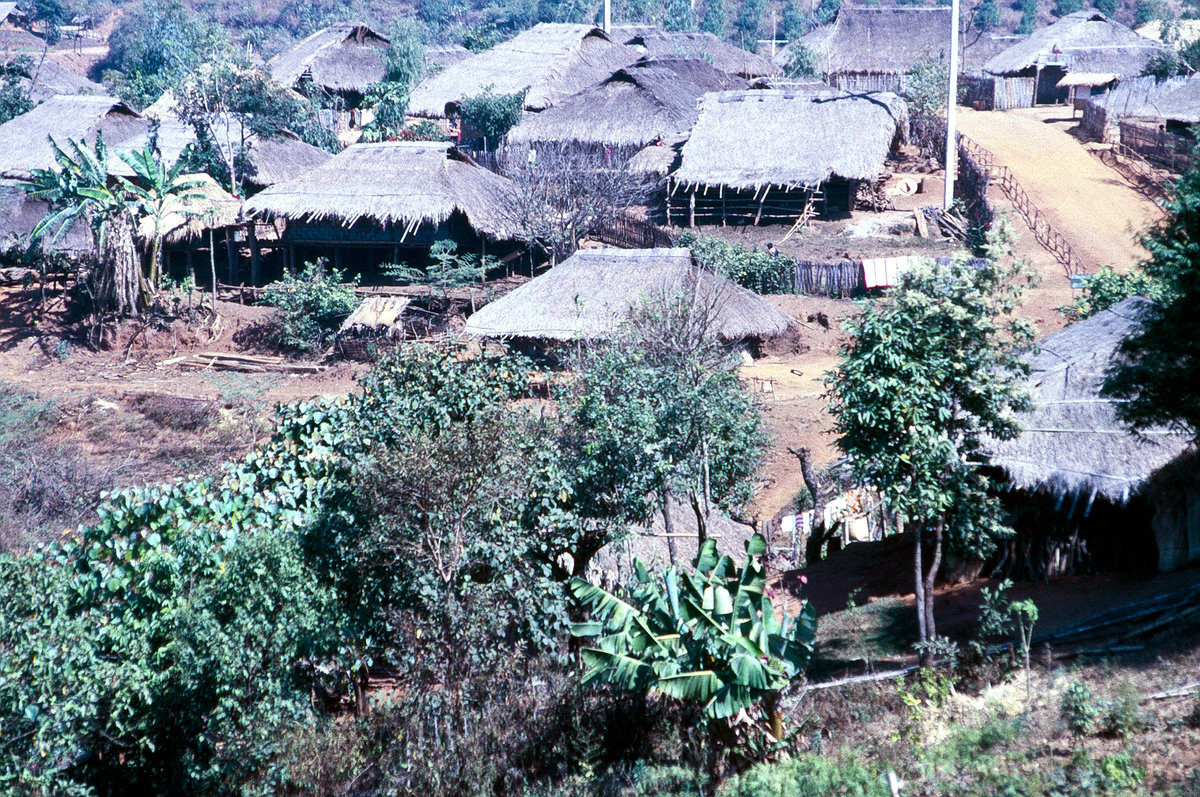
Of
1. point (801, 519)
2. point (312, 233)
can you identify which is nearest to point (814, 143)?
point (312, 233)

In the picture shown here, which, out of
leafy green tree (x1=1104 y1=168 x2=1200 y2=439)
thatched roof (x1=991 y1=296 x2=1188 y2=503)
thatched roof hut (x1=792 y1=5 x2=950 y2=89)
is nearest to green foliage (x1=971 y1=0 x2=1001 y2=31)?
thatched roof hut (x1=792 y1=5 x2=950 y2=89)

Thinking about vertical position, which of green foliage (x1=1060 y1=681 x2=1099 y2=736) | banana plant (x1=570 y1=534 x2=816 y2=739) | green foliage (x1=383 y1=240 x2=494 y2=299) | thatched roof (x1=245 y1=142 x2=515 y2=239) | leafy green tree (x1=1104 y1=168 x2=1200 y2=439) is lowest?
green foliage (x1=1060 y1=681 x2=1099 y2=736)

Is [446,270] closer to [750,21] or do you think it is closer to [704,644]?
[704,644]

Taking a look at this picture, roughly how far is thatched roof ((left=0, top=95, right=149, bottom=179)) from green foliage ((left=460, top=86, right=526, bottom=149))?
10613 mm

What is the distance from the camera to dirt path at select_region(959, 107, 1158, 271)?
84.8 ft

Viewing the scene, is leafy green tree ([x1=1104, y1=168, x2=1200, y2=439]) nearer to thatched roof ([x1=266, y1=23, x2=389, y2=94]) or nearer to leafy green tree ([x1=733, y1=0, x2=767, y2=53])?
thatched roof ([x1=266, y1=23, x2=389, y2=94])

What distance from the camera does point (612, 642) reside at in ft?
24.5

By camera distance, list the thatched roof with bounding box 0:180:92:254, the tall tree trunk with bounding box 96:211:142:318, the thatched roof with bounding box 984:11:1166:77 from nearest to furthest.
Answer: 1. the tall tree trunk with bounding box 96:211:142:318
2. the thatched roof with bounding box 0:180:92:254
3. the thatched roof with bounding box 984:11:1166:77

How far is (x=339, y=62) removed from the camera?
45000mm

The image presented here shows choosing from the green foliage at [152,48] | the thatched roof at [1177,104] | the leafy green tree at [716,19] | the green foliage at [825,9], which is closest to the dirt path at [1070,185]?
the thatched roof at [1177,104]

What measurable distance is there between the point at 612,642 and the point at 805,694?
1.72m

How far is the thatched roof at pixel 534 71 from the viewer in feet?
126

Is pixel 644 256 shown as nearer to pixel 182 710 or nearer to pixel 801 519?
pixel 801 519

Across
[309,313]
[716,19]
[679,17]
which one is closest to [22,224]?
[309,313]
